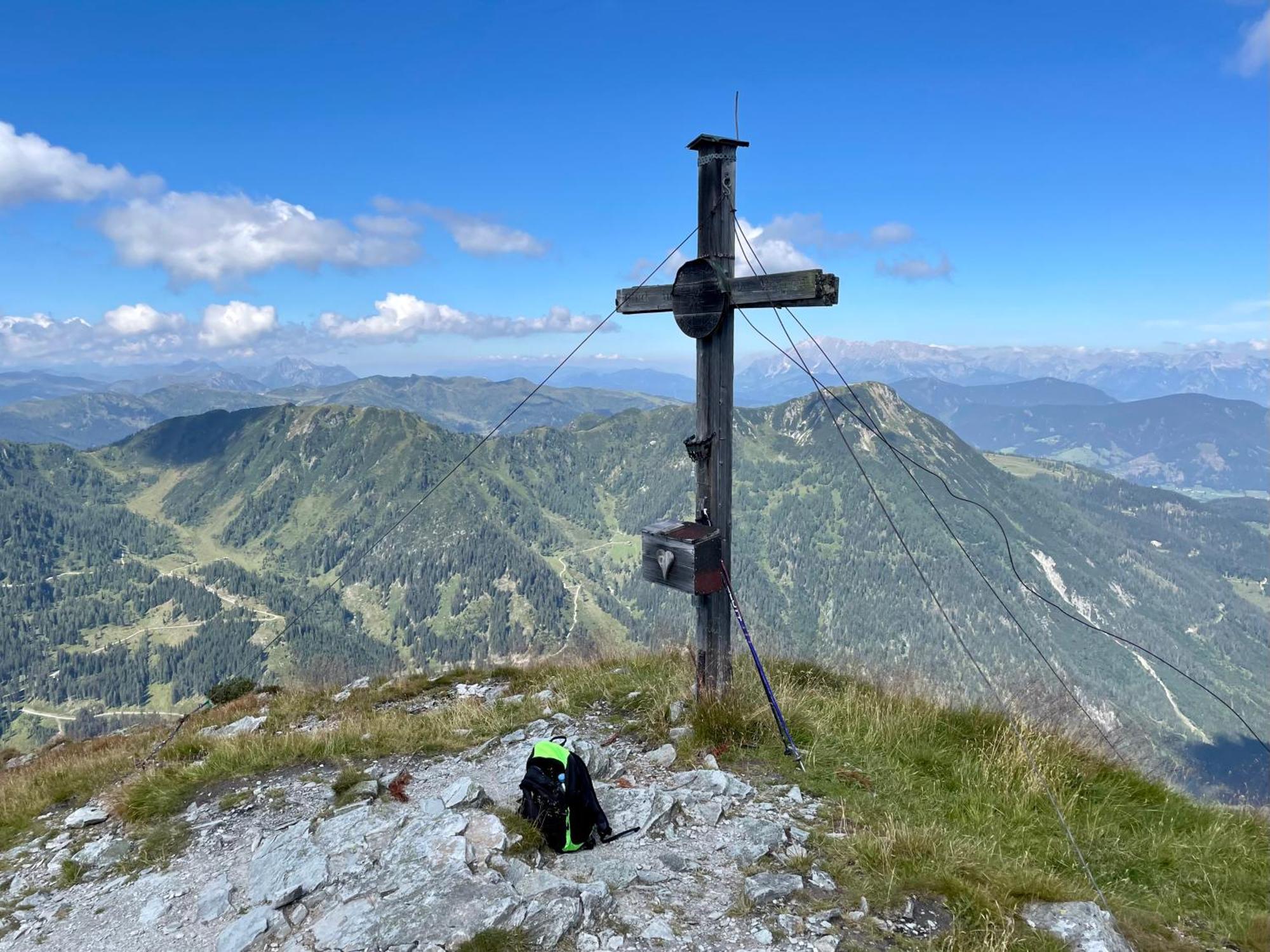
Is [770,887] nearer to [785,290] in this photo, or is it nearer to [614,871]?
[614,871]

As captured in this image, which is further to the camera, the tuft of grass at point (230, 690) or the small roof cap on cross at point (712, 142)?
the tuft of grass at point (230, 690)

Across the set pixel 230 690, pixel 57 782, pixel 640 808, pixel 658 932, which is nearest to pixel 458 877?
pixel 658 932

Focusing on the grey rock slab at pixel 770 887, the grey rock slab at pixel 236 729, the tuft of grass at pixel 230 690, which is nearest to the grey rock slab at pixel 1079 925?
the grey rock slab at pixel 770 887

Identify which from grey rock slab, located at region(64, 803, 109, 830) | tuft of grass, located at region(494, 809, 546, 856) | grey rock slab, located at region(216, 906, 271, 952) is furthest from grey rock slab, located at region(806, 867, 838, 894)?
grey rock slab, located at region(64, 803, 109, 830)

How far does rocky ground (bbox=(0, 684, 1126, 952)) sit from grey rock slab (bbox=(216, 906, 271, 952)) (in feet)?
0.06

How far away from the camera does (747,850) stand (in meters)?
5.81

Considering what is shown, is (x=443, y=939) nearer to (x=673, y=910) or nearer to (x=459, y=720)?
(x=673, y=910)

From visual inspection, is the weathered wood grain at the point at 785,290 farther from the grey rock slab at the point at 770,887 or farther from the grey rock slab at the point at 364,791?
the grey rock slab at the point at 364,791

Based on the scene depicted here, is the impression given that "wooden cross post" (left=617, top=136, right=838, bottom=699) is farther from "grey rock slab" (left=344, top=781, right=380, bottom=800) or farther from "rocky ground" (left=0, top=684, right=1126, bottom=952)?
"grey rock slab" (left=344, top=781, right=380, bottom=800)

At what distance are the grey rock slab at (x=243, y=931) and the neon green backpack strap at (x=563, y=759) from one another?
8.29 feet

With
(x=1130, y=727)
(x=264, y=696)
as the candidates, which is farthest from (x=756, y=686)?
(x=264, y=696)

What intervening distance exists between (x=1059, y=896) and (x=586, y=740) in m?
5.31

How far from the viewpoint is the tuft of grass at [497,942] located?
4.63 metres

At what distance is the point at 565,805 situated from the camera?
20.2ft
